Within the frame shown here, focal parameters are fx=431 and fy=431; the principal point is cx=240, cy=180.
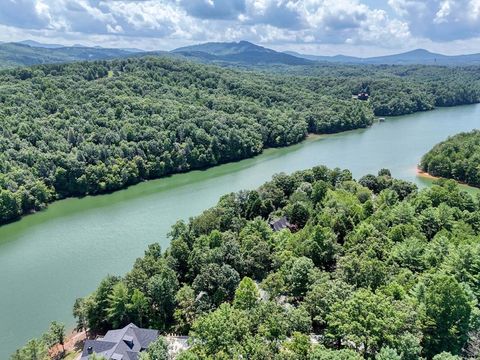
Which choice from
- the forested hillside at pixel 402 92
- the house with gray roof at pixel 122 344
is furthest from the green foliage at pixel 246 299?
the forested hillside at pixel 402 92

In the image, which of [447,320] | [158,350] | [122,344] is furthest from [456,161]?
[122,344]

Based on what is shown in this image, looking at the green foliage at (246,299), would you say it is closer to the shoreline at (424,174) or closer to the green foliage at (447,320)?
the green foliage at (447,320)

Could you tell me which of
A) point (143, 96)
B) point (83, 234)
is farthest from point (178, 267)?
point (143, 96)

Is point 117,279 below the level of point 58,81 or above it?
below

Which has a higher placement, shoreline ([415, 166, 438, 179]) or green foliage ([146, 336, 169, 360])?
green foliage ([146, 336, 169, 360])

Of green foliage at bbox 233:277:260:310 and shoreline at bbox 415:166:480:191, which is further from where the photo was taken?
shoreline at bbox 415:166:480:191

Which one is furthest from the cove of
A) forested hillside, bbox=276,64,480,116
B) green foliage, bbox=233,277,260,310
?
forested hillside, bbox=276,64,480,116

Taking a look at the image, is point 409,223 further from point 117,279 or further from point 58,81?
point 58,81

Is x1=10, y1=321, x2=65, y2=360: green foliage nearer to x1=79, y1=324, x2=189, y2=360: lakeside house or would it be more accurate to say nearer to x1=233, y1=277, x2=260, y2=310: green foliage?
x1=79, y1=324, x2=189, y2=360: lakeside house
